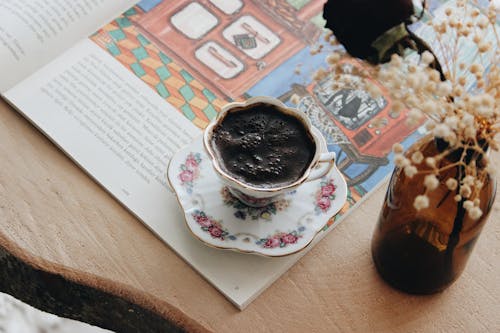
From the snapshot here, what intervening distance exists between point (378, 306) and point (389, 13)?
370 millimetres

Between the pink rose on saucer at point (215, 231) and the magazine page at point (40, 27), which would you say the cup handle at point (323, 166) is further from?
the magazine page at point (40, 27)

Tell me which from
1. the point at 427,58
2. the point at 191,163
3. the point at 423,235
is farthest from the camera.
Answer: the point at 191,163

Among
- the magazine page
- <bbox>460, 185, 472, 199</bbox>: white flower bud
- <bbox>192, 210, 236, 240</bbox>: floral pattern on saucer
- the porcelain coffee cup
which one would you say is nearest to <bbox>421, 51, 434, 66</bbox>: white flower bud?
<bbox>460, 185, 472, 199</bbox>: white flower bud

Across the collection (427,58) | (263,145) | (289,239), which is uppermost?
(427,58)

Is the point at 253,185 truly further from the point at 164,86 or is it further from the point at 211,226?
the point at 164,86

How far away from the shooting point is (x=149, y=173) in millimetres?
889

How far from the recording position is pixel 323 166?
0.83 meters

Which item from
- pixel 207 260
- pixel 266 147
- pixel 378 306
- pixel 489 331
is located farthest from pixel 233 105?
pixel 489 331

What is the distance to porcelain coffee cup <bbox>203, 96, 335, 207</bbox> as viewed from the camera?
2.54 ft

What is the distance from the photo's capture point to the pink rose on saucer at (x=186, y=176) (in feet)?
2.81

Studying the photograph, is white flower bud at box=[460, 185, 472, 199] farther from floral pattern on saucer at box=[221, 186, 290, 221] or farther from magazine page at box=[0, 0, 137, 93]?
magazine page at box=[0, 0, 137, 93]

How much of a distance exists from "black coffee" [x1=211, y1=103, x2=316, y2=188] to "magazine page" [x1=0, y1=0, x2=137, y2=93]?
32cm

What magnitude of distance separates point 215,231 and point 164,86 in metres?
0.25

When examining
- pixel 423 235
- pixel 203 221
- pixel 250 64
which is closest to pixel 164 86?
pixel 250 64
